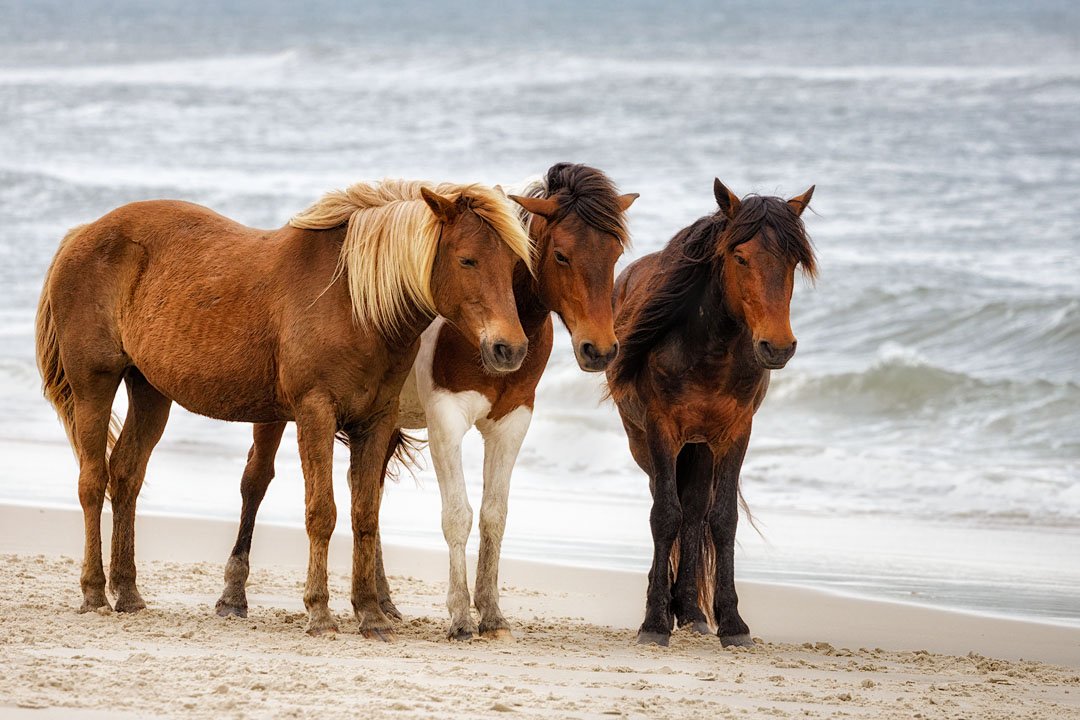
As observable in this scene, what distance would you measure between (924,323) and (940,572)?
8085 mm

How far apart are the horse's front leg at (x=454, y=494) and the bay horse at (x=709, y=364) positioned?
28.7 inches

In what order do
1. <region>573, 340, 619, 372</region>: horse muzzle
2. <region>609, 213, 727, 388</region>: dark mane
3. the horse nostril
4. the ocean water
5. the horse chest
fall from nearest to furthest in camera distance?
the horse nostril < <region>573, 340, 619, 372</region>: horse muzzle < the horse chest < <region>609, 213, 727, 388</region>: dark mane < the ocean water

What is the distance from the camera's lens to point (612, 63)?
1512 inches

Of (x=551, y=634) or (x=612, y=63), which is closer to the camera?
(x=551, y=634)

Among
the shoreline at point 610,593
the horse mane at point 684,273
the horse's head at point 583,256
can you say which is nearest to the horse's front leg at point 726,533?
the shoreline at point 610,593

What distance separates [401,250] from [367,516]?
100cm

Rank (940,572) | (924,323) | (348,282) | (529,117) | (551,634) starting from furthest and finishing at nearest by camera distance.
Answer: (529,117) < (924,323) < (940,572) < (551,634) < (348,282)

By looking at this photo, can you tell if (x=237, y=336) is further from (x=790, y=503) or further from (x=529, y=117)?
(x=529, y=117)

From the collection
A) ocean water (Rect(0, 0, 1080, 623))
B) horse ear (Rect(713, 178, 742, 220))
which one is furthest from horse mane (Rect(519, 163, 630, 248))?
ocean water (Rect(0, 0, 1080, 623))

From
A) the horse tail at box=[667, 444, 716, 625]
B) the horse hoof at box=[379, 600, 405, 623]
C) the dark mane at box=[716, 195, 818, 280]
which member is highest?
the dark mane at box=[716, 195, 818, 280]

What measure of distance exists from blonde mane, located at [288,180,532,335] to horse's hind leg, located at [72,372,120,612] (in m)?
1.21

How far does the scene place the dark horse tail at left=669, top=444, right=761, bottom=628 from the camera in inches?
232

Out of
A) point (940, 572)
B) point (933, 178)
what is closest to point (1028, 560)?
point (940, 572)

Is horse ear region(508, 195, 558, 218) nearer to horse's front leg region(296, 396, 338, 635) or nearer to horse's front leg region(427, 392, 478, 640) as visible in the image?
horse's front leg region(427, 392, 478, 640)
